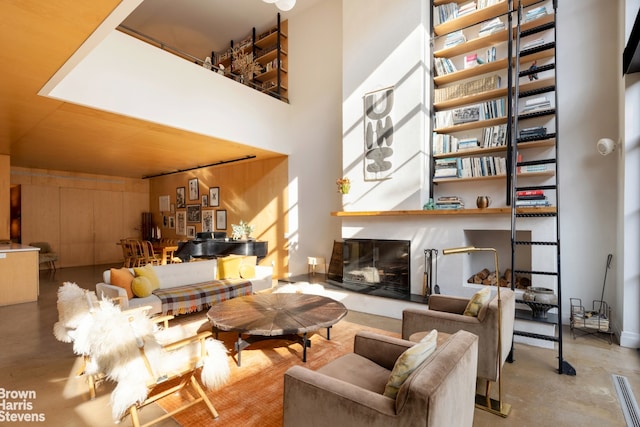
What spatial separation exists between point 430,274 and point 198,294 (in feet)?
11.1

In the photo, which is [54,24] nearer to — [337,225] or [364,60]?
[364,60]

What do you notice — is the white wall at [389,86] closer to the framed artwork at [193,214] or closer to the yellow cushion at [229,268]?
the yellow cushion at [229,268]

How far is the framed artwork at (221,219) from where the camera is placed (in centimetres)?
866

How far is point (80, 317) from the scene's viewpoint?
2.58 meters

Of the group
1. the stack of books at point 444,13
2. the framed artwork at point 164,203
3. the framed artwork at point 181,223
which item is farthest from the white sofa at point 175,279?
the framed artwork at point 164,203

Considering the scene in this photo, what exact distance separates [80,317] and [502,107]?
17.9ft

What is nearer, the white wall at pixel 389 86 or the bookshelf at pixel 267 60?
the white wall at pixel 389 86

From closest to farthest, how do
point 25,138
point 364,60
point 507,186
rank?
1. point 507,186
2. point 364,60
3. point 25,138

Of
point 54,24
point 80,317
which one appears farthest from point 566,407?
point 54,24

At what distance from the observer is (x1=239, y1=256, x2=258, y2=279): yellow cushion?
216 inches

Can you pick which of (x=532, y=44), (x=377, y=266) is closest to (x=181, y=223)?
(x=377, y=266)

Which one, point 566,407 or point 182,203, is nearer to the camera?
point 566,407

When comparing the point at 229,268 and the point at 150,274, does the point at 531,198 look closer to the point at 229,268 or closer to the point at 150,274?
the point at 229,268

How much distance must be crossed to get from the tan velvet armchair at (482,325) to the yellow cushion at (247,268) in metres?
3.24
